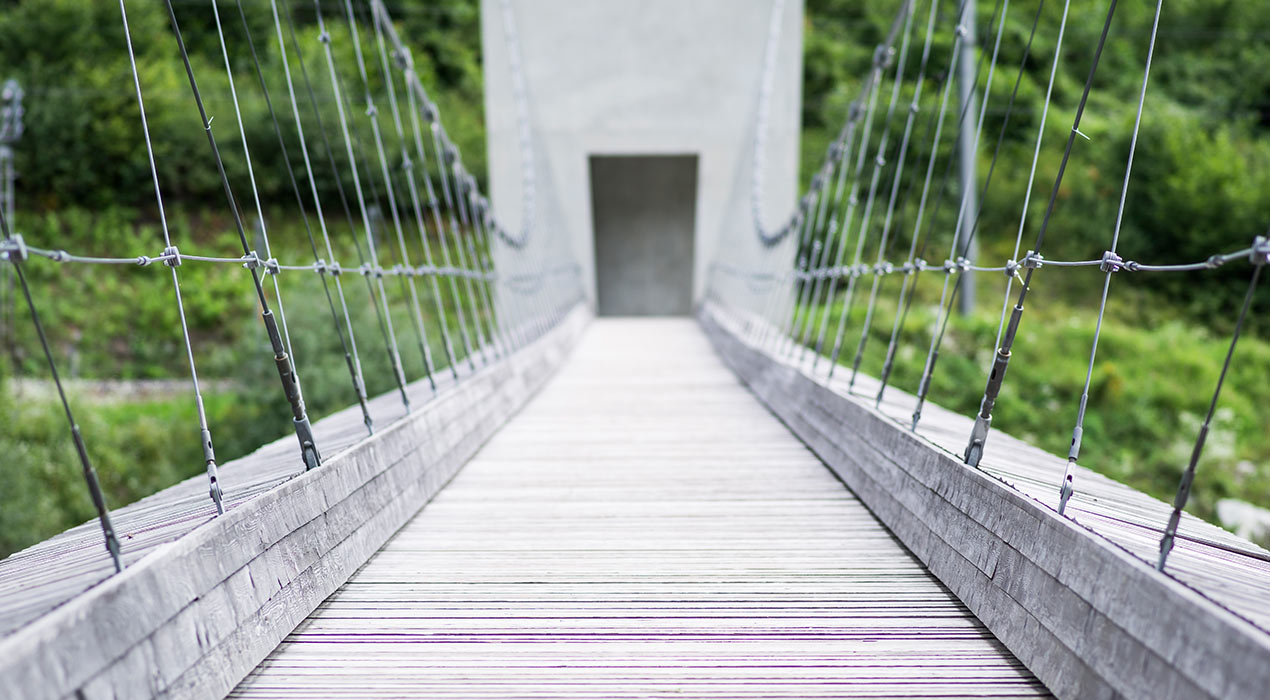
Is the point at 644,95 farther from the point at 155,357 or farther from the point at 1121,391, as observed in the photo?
the point at 155,357

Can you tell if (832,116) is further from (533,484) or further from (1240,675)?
(1240,675)

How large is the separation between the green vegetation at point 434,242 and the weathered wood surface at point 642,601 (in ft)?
21.7

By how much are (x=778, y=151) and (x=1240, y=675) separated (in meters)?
10.7

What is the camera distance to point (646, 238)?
14297mm

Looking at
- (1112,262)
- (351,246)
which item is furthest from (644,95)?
(1112,262)

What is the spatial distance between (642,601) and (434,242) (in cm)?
1688

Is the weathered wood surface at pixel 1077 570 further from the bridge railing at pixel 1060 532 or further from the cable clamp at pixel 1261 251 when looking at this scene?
the cable clamp at pixel 1261 251

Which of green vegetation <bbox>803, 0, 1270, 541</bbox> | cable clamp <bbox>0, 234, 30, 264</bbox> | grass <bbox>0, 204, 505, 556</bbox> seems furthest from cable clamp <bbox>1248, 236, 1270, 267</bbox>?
green vegetation <bbox>803, 0, 1270, 541</bbox>

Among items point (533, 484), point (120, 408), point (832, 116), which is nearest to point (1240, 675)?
point (533, 484)

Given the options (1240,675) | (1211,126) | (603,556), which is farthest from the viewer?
(1211,126)

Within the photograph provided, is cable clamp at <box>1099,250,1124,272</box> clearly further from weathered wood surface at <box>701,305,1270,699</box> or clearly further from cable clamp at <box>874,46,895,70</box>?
cable clamp at <box>874,46,895,70</box>

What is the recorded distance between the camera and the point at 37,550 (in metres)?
1.54

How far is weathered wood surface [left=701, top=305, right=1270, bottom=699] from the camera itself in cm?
108

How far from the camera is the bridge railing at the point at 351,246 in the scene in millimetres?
1688
